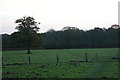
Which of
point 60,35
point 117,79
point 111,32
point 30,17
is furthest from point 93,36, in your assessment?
point 117,79

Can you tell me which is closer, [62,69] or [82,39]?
[62,69]

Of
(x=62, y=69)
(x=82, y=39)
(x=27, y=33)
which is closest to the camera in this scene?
(x=62, y=69)

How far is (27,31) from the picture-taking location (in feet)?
199

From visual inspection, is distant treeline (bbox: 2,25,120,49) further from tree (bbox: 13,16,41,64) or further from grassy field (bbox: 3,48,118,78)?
grassy field (bbox: 3,48,118,78)

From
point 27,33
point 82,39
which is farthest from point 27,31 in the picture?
point 82,39

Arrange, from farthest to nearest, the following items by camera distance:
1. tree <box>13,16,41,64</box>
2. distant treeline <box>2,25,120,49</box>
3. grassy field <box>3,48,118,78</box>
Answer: distant treeline <box>2,25,120,49</box>
tree <box>13,16,41,64</box>
grassy field <box>3,48,118,78</box>

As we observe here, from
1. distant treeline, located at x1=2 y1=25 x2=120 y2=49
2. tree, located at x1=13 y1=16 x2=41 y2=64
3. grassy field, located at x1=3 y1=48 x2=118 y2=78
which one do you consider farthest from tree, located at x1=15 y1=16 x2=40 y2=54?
grassy field, located at x1=3 y1=48 x2=118 y2=78

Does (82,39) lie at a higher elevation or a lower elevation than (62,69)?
higher

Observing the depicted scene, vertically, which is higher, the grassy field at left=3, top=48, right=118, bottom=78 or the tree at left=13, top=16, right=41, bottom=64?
the tree at left=13, top=16, right=41, bottom=64

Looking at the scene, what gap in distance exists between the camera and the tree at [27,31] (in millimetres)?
59000

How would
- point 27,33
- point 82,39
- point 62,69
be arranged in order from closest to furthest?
1. point 62,69
2. point 27,33
3. point 82,39

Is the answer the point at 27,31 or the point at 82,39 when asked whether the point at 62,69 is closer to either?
the point at 27,31

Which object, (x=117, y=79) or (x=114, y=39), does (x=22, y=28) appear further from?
(x=117, y=79)

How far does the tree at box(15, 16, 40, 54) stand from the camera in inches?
2323
